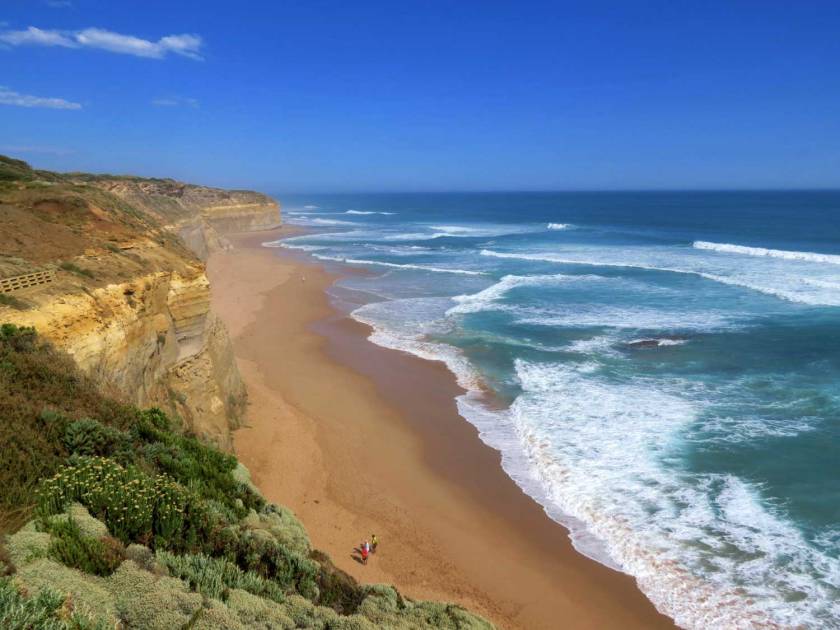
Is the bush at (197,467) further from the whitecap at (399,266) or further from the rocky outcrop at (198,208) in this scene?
the whitecap at (399,266)

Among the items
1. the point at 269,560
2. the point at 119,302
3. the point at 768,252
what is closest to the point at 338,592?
the point at 269,560

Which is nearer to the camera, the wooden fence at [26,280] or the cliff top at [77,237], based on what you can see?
the wooden fence at [26,280]

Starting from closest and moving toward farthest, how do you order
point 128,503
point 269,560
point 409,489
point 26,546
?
point 26,546 → point 128,503 → point 269,560 → point 409,489

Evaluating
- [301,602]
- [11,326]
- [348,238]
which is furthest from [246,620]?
[348,238]

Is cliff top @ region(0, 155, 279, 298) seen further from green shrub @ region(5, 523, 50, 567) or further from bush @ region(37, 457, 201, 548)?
green shrub @ region(5, 523, 50, 567)

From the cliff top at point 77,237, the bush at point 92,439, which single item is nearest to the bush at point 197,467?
the bush at point 92,439

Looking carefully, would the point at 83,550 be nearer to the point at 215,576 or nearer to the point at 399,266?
the point at 215,576

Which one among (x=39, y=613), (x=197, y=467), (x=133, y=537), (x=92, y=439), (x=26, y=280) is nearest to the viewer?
(x=39, y=613)
